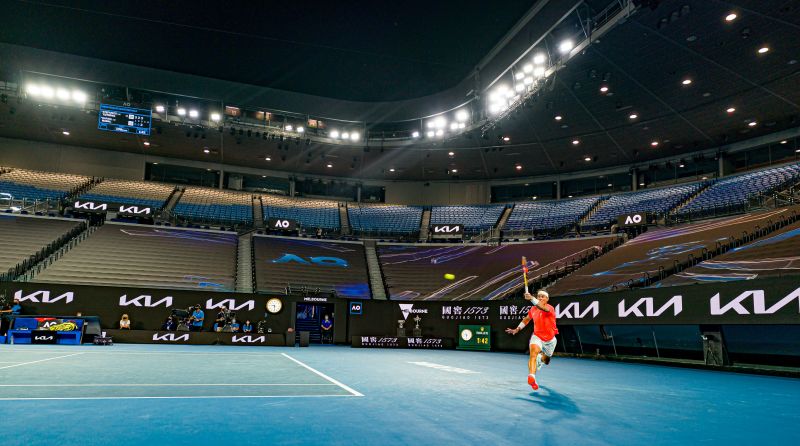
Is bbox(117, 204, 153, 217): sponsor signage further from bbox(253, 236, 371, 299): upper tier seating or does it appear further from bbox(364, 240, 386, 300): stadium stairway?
bbox(364, 240, 386, 300): stadium stairway

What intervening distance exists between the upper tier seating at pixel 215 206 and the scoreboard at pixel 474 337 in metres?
17.7

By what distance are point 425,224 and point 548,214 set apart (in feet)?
29.5

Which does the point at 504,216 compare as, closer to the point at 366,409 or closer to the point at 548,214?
the point at 548,214

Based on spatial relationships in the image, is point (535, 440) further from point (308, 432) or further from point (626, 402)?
point (626, 402)

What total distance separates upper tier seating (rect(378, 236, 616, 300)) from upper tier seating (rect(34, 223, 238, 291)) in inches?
408

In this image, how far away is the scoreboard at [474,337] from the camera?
83.0 ft

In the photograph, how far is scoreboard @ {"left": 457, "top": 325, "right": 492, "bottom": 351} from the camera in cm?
2530

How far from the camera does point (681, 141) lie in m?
30.8

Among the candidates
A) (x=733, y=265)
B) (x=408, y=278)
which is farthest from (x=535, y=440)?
(x=408, y=278)

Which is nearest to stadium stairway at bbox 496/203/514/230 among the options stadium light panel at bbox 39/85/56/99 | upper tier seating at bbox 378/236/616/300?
upper tier seating at bbox 378/236/616/300

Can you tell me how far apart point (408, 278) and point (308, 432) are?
27.1 metres

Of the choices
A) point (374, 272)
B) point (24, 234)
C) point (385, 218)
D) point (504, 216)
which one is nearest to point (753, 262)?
point (374, 272)

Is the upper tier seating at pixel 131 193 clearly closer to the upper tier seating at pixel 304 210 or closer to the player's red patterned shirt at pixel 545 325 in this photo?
the upper tier seating at pixel 304 210

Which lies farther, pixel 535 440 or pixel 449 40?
pixel 449 40
